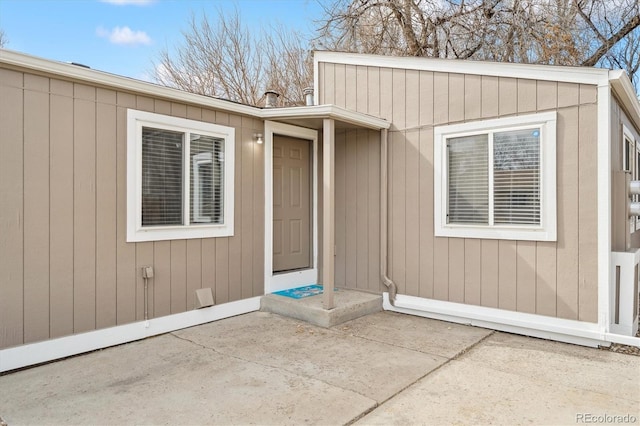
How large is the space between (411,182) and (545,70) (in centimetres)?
184

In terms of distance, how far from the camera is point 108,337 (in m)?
3.83

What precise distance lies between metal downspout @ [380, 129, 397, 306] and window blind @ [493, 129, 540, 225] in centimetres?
134

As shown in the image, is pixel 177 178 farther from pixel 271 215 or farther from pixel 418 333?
pixel 418 333

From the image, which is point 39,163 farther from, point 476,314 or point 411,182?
point 476,314

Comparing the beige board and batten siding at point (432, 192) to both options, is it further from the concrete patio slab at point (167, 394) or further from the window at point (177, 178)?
the concrete patio slab at point (167, 394)

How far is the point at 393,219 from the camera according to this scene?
5297mm

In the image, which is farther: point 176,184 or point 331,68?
point 331,68

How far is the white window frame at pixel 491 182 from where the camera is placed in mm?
4074

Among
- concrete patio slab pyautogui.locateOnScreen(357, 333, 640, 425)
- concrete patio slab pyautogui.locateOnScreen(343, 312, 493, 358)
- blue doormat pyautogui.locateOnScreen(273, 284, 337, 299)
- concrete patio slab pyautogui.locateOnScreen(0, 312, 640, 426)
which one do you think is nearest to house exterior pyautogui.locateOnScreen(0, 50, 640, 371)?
blue doormat pyautogui.locateOnScreen(273, 284, 337, 299)

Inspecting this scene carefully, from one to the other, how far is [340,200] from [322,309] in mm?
1774

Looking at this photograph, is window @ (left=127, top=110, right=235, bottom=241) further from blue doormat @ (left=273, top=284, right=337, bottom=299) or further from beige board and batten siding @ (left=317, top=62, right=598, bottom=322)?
beige board and batten siding @ (left=317, top=62, right=598, bottom=322)

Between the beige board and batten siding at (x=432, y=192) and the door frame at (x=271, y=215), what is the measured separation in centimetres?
41

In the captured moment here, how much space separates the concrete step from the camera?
457 centimetres

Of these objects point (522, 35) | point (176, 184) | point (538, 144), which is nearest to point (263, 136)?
point (176, 184)
